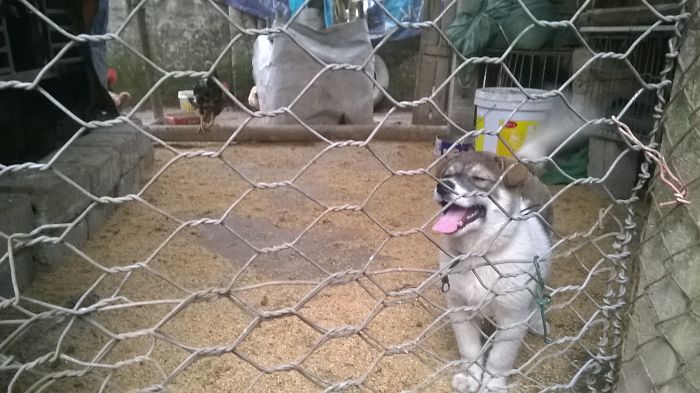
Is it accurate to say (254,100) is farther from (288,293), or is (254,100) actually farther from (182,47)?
(288,293)

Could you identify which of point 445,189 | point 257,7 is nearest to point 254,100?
point 257,7

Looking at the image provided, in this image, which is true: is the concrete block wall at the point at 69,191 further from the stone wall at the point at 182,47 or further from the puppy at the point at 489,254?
the stone wall at the point at 182,47

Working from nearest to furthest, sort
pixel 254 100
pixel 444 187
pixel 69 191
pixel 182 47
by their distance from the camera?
pixel 444 187 < pixel 69 191 < pixel 254 100 < pixel 182 47

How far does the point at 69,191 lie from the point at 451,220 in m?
1.45

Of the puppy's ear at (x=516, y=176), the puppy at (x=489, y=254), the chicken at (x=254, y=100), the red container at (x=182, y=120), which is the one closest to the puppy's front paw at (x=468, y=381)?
the puppy at (x=489, y=254)

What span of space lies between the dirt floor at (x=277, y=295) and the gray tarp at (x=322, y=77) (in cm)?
135

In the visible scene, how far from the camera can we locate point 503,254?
1.31 m

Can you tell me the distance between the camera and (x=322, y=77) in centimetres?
432

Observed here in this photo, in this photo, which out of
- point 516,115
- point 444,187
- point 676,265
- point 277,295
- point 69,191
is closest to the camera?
point 676,265

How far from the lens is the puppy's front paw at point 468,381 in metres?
1.33

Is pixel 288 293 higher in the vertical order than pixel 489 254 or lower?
lower

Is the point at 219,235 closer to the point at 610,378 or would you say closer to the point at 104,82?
the point at 104,82

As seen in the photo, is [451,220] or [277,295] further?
[277,295]

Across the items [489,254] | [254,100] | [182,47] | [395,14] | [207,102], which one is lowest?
[254,100]
